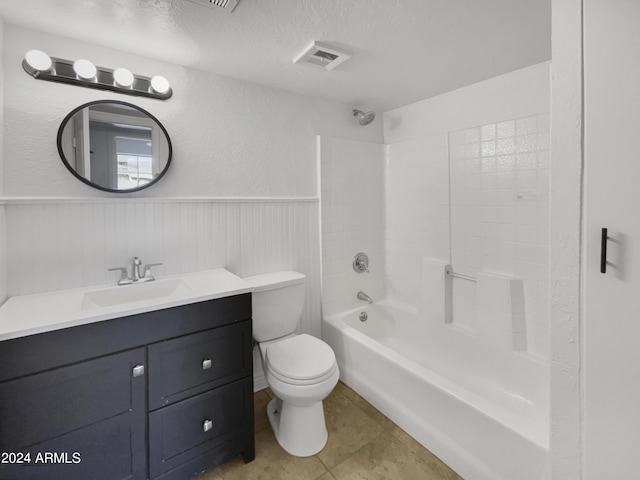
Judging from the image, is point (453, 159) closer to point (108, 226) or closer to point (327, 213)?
point (327, 213)

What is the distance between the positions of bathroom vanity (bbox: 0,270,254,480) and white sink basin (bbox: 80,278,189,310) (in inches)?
2.3

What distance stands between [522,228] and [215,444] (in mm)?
2162

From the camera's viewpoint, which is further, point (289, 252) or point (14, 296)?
point (289, 252)

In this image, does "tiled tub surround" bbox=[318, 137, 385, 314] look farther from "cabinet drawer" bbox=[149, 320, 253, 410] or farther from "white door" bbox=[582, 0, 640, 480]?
"white door" bbox=[582, 0, 640, 480]

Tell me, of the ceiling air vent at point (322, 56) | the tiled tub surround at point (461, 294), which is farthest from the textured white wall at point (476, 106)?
the ceiling air vent at point (322, 56)

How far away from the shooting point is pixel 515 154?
76.3 inches

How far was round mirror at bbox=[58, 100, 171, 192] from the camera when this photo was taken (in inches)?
60.1

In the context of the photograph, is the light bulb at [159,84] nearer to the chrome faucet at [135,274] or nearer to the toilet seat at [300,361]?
the chrome faucet at [135,274]

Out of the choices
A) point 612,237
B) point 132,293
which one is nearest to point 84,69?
point 132,293

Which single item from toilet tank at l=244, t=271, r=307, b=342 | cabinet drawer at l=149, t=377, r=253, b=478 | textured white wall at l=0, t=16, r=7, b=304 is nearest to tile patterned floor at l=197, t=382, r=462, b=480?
cabinet drawer at l=149, t=377, r=253, b=478

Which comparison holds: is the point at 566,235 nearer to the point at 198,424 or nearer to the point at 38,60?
the point at 198,424

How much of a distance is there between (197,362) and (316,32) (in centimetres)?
171

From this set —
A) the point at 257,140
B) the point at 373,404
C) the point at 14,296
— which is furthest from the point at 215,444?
the point at 257,140

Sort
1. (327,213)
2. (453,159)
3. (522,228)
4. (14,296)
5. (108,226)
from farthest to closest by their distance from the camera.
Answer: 1. (327,213)
2. (453,159)
3. (522,228)
4. (108,226)
5. (14,296)
